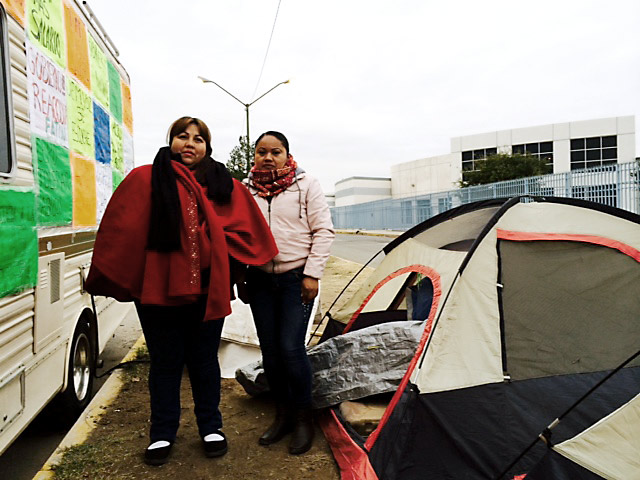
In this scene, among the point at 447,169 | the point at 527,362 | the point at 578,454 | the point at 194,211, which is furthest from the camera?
the point at 447,169

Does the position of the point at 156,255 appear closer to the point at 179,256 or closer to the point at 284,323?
the point at 179,256

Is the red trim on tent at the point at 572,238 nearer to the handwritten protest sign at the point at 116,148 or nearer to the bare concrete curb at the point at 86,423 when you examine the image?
the bare concrete curb at the point at 86,423

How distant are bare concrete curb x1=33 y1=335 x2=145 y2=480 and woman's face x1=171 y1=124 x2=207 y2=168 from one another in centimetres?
181

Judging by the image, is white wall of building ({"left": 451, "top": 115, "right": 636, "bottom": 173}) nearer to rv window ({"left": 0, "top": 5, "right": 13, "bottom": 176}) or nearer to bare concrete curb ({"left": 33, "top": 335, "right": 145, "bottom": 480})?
bare concrete curb ({"left": 33, "top": 335, "right": 145, "bottom": 480})

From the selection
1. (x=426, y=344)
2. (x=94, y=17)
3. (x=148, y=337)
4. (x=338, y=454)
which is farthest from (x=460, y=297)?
(x=94, y=17)

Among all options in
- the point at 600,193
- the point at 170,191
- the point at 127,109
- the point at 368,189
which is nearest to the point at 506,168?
the point at 600,193

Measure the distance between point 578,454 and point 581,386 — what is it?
0.49 meters

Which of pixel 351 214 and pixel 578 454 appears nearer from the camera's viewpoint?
pixel 578 454

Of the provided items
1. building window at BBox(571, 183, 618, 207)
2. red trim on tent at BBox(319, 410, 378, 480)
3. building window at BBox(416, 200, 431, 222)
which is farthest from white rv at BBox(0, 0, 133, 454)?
building window at BBox(416, 200, 431, 222)

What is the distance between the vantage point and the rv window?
2.60m

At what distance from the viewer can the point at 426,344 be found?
9.66ft

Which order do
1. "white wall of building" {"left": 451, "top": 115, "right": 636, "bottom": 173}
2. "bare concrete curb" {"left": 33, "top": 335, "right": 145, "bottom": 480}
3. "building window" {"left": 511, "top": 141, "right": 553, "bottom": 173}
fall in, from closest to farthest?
"bare concrete curb" {"left": 33, "top": 335, "right": 145, "bottom": 480} → "white wall of building" {"left": 451, "top": 115, "right": 636, "bottom": 173} → "building window" {"left": 511, "top": 141, "right": 553, "bottom": 173}

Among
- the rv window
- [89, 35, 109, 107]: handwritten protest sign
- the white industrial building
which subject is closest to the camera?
the rv window

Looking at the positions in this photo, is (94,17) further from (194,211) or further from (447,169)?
(447,169)
